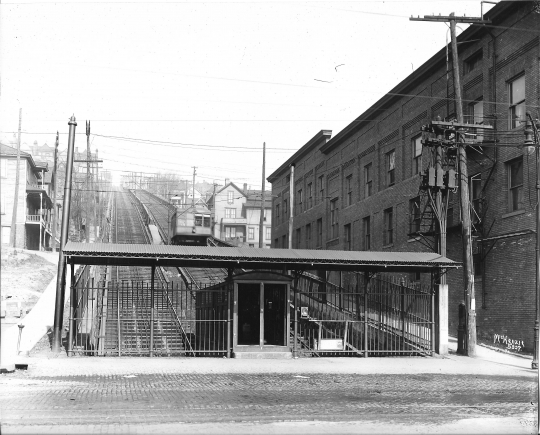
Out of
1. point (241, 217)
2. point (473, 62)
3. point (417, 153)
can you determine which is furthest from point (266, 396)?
point (241, 217)

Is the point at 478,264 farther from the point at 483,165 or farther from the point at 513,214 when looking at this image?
the point at 483,165

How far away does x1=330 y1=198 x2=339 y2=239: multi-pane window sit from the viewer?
168 feet

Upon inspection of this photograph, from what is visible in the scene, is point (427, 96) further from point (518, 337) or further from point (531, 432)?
point (531, 432)

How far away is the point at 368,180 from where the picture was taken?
4550 centimetres

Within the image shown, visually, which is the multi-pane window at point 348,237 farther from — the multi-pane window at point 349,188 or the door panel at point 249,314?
the door panel at point 249,314

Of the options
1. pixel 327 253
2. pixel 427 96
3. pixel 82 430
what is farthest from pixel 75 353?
pixel 427 96

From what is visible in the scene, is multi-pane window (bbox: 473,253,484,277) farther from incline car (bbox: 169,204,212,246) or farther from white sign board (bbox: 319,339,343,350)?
incline car (bbox: 169,204,212,246)

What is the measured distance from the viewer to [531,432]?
33.6 ft

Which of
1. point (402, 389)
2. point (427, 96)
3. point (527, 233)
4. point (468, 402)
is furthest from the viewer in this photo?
point (427, 96)

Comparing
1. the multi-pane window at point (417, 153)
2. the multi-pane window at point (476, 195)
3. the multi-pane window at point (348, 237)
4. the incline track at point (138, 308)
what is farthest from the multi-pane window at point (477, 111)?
the multi-pane window at point (348, 237)

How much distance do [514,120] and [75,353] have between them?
18.8 metres

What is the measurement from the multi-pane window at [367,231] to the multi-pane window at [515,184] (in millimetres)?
17808

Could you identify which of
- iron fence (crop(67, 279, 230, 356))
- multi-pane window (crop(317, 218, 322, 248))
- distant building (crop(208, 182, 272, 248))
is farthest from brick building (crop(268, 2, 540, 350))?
distant building (crop(208, 182, 272, 248))

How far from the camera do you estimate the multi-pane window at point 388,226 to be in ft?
135
